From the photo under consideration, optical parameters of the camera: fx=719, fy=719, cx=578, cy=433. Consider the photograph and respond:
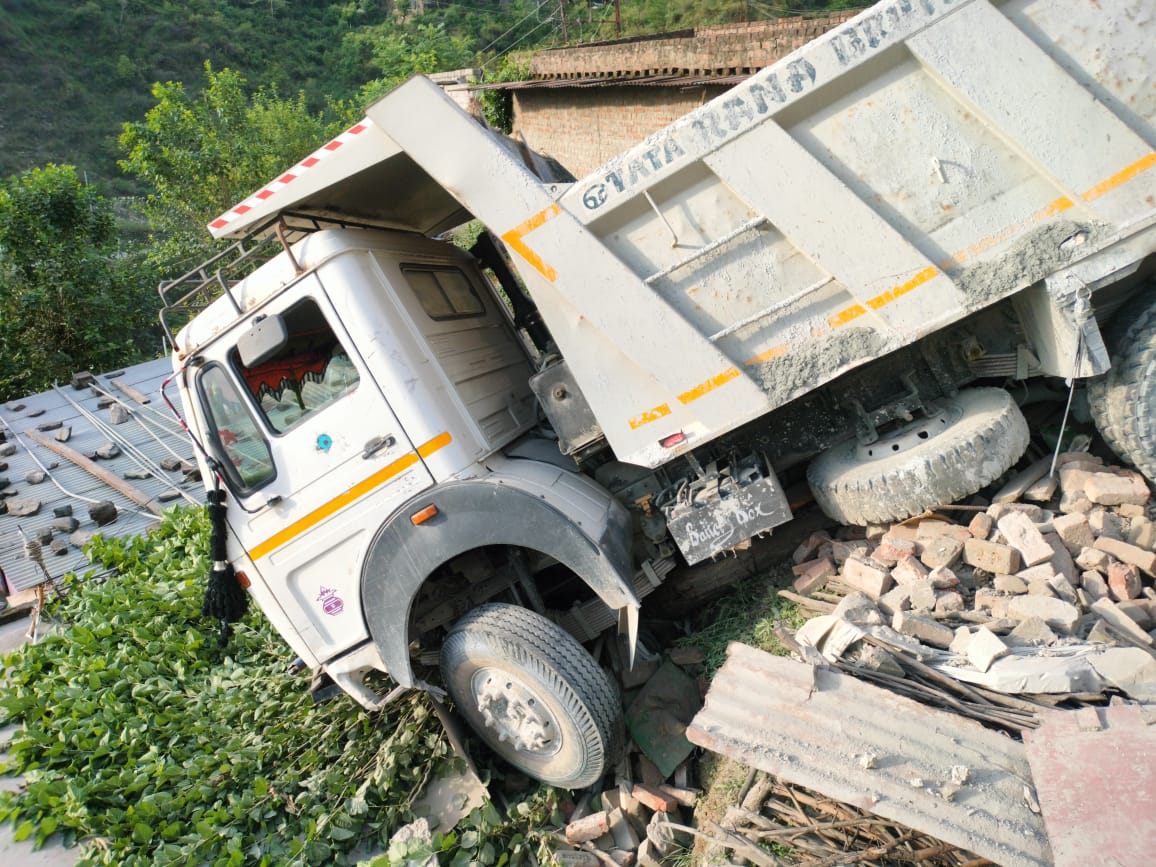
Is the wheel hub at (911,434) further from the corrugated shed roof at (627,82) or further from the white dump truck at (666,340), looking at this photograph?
the corrugated shed roof at (627,82)

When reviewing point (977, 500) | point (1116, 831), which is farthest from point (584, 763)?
point (977, 500)

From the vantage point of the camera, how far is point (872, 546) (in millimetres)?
3453

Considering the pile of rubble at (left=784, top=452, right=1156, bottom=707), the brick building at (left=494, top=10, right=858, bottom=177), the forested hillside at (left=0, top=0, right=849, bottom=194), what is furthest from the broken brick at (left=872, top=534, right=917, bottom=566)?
the forested hillside at (left=0, top=0, right=849, bottom=194)

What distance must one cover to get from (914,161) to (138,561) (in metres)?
6.01

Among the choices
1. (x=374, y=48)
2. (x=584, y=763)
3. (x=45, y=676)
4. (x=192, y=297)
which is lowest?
(x=584, y=763)

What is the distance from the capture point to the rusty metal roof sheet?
2.26 meters

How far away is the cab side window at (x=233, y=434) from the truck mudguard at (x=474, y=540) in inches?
27.1

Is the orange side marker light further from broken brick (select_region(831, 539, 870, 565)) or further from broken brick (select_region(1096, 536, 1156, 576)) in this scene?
broken brick (select_region(1096, 536, 1156, 576))

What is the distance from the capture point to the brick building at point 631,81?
7.01 m

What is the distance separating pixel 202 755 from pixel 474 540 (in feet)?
6.37

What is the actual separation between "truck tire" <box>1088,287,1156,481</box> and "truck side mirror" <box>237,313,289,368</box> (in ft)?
11.3

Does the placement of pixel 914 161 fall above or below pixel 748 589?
above

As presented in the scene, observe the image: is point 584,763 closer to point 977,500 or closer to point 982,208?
point 977,500

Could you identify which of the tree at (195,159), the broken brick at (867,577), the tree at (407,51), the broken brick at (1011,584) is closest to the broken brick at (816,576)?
the broken brick at (867,577)
